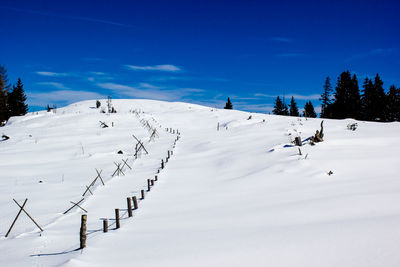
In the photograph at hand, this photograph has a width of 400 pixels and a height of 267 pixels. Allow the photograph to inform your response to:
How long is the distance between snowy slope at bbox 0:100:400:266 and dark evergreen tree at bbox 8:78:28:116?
1306 inches

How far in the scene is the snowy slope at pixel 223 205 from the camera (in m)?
3.83

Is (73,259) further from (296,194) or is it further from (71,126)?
(71,126)

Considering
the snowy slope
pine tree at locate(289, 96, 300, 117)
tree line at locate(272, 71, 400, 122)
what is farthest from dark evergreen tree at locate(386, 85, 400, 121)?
the snowy slope

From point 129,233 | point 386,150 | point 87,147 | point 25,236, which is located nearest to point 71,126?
point 87,147

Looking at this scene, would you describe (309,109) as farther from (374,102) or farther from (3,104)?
(3,104)

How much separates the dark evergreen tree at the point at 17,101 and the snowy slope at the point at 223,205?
33.2 metres

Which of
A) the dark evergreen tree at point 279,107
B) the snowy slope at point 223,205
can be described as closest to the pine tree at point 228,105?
the dark evergreen tree at point 279,107

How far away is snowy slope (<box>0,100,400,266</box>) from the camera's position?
3.83 meters

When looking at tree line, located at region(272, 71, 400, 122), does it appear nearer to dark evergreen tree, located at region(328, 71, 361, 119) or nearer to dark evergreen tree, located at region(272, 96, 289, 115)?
dark evergreen tree, located at region(328, 71, 361, 119)

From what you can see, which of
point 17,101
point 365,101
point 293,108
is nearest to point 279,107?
point 293,108

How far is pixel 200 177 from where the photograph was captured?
31.9 feet

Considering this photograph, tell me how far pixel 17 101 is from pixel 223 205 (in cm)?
4760

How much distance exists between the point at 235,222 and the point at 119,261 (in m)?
2.24

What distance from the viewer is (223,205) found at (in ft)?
21.2
